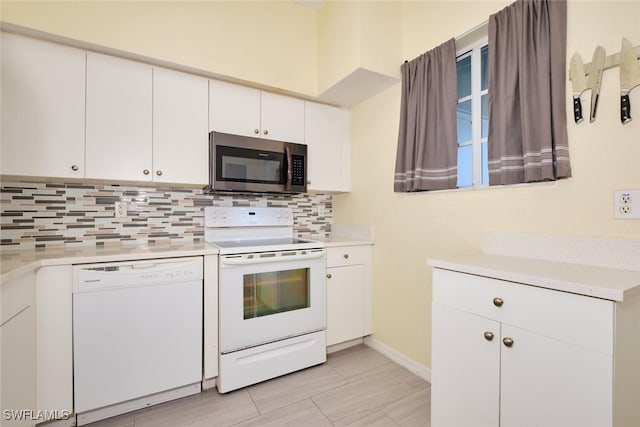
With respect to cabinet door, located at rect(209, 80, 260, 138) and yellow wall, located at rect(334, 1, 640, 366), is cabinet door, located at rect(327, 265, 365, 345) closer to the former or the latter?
yellow wall, located at rect(334, 1, 640, 366)

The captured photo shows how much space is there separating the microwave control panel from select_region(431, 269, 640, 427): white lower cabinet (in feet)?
4.39

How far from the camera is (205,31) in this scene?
2.03 metres

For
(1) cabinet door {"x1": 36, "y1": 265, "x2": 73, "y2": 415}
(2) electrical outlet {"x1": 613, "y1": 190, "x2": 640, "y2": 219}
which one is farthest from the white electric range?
(2) electrical outlet {"x1": 613, "y1": 190, "x2": 640, "y2": 219}

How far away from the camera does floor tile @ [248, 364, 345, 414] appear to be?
178 cm

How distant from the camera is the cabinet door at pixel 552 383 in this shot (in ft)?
2.99

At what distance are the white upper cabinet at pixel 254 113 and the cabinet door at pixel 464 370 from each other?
1741 millimetres

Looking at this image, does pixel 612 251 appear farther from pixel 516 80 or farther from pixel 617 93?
pixel 516 80

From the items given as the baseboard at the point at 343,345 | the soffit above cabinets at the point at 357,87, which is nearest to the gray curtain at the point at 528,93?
the soffit above cabinets at the point at 357,87

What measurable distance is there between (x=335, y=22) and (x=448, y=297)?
2.15 metres

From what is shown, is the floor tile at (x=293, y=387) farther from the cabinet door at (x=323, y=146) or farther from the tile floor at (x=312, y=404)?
the cabinet door at (x=323, y=146)

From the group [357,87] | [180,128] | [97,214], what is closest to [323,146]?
[357,87]

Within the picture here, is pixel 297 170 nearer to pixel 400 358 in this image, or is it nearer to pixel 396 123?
pixel 396 123

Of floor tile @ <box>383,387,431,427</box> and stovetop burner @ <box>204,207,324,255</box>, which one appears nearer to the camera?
floor tile @ <box>383,387,431,427</box>

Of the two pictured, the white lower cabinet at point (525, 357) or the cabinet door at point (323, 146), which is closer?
the white lower cabinet at point (525, 357)
